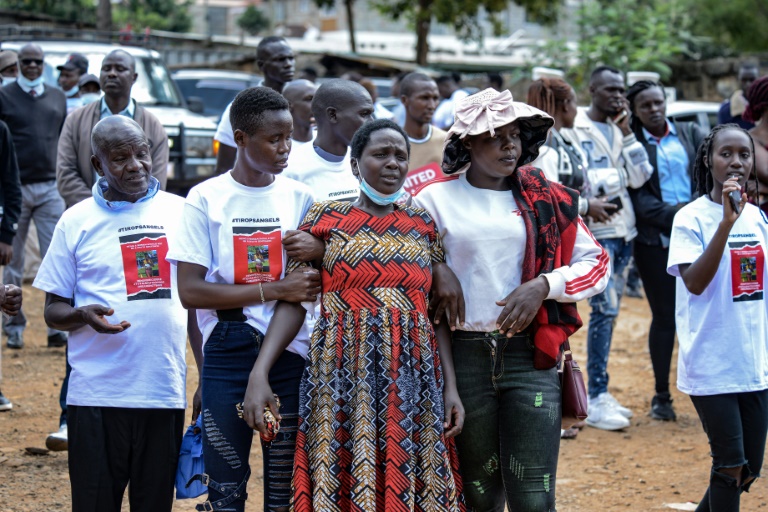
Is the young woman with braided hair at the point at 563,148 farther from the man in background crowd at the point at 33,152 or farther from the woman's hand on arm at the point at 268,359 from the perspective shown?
the man in background crowd at the point at 33,152

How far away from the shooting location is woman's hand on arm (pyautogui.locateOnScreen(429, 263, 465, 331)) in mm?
3801

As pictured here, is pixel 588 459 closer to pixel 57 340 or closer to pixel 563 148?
pixel 563 148

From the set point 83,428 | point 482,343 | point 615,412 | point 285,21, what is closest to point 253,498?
point 83,428

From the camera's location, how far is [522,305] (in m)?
3.73

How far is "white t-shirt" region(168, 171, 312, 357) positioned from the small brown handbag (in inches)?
40.5

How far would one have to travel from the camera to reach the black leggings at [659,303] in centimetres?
709

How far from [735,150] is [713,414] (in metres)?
1.20

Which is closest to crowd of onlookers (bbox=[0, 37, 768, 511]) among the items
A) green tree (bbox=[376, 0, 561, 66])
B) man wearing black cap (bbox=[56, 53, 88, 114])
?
man wearing black cap (bbox=[56, 53, 88, 114])

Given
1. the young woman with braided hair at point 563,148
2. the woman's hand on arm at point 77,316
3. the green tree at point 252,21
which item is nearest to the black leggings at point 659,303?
the young woman with braided hair at point 563,148

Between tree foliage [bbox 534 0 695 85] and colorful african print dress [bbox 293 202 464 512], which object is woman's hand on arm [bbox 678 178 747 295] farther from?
tree foliage [bbox 534 0 695 85]

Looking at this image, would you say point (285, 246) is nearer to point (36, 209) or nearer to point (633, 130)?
point (633, 130)

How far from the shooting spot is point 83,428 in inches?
154

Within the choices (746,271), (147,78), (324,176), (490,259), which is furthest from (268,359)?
(147,78)

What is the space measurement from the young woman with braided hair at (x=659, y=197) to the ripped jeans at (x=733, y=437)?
8.55 ft
